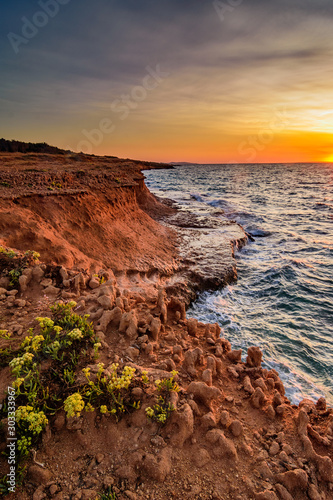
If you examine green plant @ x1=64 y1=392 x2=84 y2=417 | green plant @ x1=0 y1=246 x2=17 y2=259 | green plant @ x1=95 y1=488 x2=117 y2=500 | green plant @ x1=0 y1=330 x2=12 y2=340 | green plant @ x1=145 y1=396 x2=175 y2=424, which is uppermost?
green plant @ x1=0 y1=246 x2=17 y2=259

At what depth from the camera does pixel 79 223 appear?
34.2 feet

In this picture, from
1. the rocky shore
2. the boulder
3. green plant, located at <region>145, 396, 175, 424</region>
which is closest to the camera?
the rocky shore

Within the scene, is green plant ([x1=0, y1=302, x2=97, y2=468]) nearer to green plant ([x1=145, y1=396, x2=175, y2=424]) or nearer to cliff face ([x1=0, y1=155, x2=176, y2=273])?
green plant ([x1=145, y1=396, x2=175, y2=424])

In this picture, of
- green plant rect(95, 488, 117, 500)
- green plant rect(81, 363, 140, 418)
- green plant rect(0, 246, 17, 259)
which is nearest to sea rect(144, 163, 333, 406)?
green plant rect(81, 363, 140, 418)

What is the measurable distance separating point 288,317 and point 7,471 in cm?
861

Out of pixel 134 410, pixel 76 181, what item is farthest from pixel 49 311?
pixel 76 181

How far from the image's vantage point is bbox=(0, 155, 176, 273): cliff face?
25.8ft

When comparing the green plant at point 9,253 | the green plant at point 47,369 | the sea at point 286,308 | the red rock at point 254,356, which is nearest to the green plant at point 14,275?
the green plant at point 9,253

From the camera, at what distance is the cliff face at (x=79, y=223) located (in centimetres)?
787

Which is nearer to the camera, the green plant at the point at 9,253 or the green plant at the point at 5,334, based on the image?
the green plant at the point at 5,334

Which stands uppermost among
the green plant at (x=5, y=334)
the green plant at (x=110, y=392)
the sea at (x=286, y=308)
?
the green plant at (x=5, y=334)

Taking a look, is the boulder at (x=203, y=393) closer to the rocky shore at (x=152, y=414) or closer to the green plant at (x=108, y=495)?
the rocky shore at (x=152, y=414)

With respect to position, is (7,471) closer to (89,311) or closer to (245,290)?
(89,311)

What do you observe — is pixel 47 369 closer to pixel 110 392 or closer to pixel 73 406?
pixel 73 406
